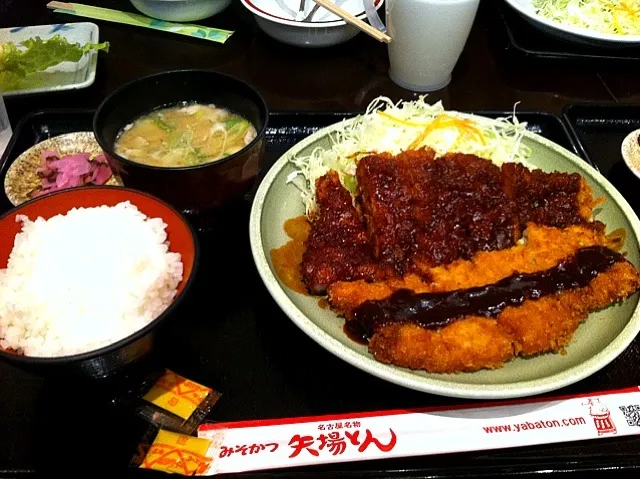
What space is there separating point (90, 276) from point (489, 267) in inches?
49.4

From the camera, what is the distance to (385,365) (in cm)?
162

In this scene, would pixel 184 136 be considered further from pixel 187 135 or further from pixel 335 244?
pixel 335 244

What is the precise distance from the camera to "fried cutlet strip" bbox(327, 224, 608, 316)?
1.80m

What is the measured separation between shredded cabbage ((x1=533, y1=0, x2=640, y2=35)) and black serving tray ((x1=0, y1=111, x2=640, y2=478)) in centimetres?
227

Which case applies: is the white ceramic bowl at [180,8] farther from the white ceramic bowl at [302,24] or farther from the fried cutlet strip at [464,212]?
the fried cutlet strip at [464,212]

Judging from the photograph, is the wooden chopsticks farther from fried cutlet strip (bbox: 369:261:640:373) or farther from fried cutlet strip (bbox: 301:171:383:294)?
fried cutlet strip (bbox: 369:261:640:373)

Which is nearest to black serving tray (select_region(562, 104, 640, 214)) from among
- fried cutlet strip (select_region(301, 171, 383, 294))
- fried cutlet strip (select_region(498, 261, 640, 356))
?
fried cutlet strip (select_region(498, 261, 640, 356))

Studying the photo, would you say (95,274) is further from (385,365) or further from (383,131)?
(383,131)

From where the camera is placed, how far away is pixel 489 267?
189 cm

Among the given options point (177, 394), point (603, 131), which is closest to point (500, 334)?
point (177, 394)

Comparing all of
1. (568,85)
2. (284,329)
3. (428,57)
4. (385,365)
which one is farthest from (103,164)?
(568,85)

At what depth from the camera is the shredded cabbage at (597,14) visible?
333cm

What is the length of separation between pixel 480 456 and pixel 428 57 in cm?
205

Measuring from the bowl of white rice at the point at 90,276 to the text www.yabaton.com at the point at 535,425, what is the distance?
0.94m
